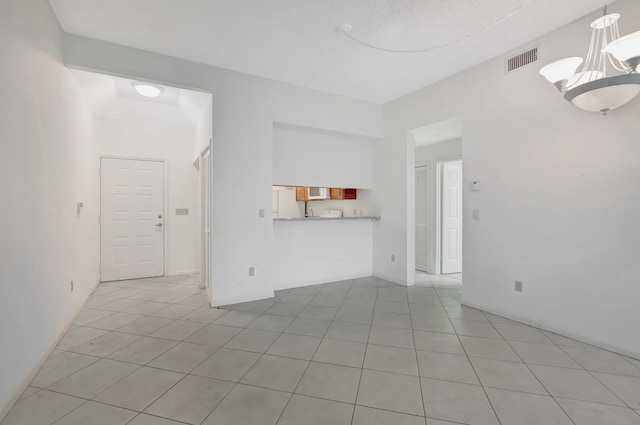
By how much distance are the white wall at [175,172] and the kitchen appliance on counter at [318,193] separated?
2079 millimetres

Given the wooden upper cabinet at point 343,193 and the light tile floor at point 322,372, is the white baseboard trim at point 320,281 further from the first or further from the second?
the wooden upper cabinet at point 343,193

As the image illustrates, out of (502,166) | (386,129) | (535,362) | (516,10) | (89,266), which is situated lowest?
(535,362)

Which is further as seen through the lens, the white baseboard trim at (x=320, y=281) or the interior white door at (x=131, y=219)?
the interior white door at (x=131, y=219)

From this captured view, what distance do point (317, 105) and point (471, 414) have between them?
381cm

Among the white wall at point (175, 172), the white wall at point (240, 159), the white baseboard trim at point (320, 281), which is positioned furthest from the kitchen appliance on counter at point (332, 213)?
the white wall at point (175, 172)

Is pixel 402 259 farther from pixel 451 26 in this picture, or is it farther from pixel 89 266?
pixel 89 266

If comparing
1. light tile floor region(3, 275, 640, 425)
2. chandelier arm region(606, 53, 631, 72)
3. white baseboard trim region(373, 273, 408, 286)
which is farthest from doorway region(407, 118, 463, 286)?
chandelier arm region(606, 53, 631, 72)

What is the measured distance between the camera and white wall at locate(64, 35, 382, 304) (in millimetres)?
3451

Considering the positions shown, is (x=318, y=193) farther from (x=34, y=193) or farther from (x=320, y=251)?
(x=34, y=193)

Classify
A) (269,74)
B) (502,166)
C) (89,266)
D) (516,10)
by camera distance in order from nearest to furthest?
(516,10)
(502,166)
(269,74)
(89,266)

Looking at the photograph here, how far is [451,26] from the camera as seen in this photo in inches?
108

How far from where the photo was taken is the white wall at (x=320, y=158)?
13.9 ft

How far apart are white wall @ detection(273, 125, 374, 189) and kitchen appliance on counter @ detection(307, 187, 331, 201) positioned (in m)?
0.64

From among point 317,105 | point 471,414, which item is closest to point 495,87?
point 317,105
